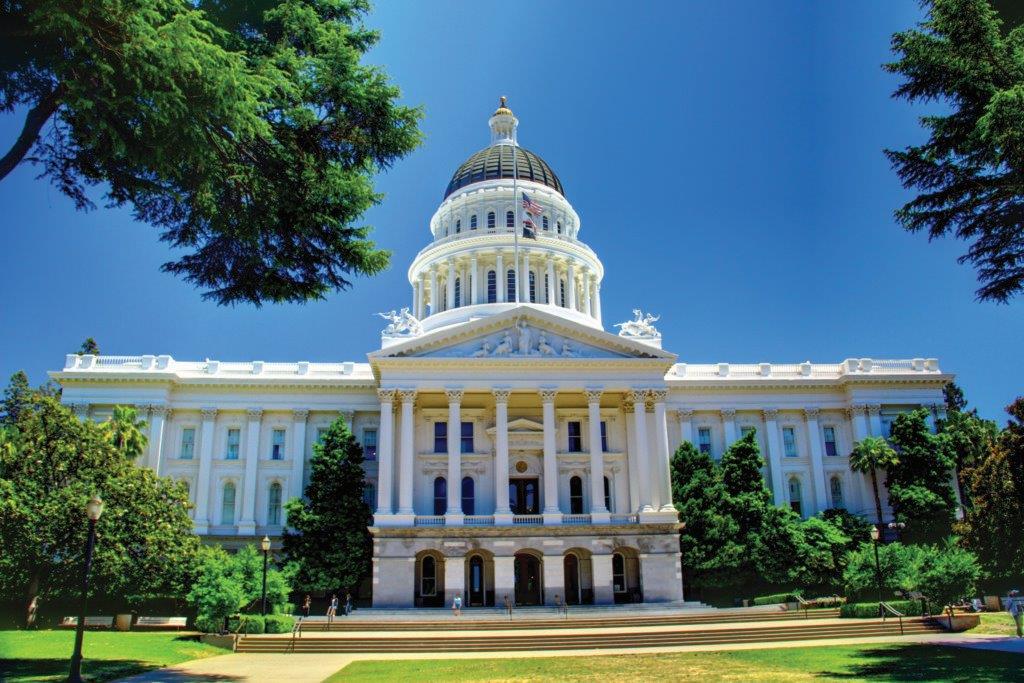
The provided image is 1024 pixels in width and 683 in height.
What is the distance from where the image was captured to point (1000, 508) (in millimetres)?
39688

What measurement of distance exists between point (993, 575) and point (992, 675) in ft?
87.3

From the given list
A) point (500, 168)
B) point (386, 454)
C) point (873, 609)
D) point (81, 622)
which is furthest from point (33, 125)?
point (500, 168)

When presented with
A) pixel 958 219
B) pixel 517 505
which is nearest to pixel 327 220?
pixel 958 219

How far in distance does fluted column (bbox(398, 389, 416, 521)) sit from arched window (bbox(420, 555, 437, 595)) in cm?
300

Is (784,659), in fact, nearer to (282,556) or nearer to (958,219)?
(958,219)

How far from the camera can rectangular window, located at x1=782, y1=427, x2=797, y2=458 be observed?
2277 inches

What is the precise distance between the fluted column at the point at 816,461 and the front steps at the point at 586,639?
24.0 metres

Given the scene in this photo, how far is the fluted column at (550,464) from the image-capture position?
155 ft

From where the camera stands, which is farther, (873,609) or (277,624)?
(873,609)

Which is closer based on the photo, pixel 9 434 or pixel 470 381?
pixel 9 434

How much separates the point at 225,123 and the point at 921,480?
4825 centimetres

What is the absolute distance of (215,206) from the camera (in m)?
19.5

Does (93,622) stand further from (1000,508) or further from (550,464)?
(1000,508)

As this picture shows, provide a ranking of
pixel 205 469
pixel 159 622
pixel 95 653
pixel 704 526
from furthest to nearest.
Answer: pixel 205 469
pixel 704 526
pixel 159 622
pixel 95 653
